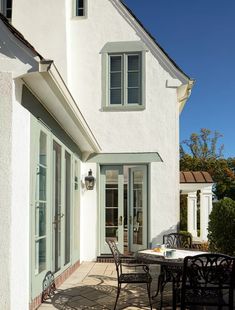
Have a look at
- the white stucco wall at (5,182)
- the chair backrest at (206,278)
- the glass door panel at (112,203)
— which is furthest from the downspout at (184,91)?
the white stucco wall at (5,182)

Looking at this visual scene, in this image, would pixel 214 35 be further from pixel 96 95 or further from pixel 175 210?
pixel 175 210

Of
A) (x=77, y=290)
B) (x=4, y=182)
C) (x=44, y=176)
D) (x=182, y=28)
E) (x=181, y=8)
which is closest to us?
(x=4, y=182)

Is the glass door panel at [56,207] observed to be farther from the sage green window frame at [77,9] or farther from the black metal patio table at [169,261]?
the sage green window frame at [77,9]

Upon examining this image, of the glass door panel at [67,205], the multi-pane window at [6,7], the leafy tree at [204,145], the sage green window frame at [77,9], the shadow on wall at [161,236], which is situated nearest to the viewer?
the glass door panel at [67,205]

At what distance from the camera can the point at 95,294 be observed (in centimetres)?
624

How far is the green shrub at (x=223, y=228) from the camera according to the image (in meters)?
7.64

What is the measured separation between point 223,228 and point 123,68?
5.01 meters

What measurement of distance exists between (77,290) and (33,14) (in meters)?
7.26

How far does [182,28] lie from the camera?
39.7 ft

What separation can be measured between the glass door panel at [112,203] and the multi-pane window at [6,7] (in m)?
5.18

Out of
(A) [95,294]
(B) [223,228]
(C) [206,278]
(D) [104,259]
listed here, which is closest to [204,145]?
(D) [104,259]

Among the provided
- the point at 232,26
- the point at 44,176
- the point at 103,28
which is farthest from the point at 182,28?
the point at 44,176

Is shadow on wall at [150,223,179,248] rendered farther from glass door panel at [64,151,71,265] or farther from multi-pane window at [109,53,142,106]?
multi-pane window at [109,53,142,106]

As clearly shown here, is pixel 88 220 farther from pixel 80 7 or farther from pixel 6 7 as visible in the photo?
pixel 6 7
